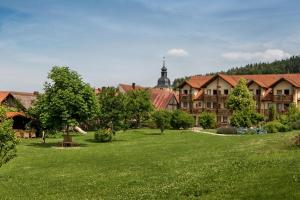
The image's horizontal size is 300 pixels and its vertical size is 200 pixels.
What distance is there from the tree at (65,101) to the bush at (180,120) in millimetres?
21039

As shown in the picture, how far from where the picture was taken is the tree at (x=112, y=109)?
225 ft

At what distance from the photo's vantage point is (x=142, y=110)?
94.6 metres

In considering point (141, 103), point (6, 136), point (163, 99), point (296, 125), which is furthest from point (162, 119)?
point (6, 136)

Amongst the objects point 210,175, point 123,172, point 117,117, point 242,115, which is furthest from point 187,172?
point 242,115

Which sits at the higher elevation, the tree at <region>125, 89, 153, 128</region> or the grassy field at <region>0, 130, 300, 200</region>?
the tree at <region>125, 89, 153, 128</region>

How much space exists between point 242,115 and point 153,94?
50.3 meters

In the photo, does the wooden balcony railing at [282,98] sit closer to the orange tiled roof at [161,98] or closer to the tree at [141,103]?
the tree at [141,103]

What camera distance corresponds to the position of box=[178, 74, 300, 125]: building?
306 ft

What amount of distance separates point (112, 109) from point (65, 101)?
38.9ft

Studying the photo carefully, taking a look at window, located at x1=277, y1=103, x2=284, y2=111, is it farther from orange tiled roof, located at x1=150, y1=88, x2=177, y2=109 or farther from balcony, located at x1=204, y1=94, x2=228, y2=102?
orange tiled roof, located at x1=150, y1=88, x2=177, y2=109

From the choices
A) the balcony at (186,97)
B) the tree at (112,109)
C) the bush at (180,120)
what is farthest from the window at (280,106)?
the tree at (112,109)

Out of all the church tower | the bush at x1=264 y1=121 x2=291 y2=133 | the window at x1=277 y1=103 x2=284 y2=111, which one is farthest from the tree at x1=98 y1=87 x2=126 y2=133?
the church tower

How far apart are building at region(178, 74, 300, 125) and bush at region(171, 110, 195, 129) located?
22.1m

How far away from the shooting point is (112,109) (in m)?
68.9
